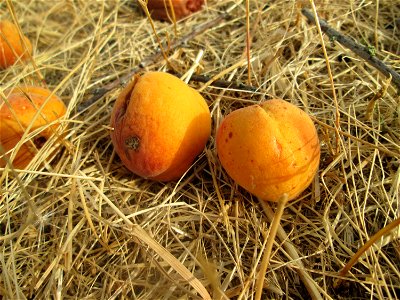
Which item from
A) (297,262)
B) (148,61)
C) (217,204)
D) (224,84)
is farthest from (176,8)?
(297,262)

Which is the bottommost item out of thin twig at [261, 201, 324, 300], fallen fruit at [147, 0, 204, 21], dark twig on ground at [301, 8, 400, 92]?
thin twig at [261, 201, 324, 300]

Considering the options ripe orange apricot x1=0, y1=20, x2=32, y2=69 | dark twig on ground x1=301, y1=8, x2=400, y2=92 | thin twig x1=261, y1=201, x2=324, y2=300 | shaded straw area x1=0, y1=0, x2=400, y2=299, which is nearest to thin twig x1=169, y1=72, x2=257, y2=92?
shaded straw area x1=0, y1=0, x2=400, y2=299

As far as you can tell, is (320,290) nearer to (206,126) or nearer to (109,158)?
(206,126)

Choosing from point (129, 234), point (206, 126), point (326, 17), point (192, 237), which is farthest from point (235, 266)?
point (326, 17)

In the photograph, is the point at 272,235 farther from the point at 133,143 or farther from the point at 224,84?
the point at 224,84

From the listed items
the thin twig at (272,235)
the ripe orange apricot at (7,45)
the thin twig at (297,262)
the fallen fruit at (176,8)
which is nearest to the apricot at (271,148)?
the thin twig at (297,262)

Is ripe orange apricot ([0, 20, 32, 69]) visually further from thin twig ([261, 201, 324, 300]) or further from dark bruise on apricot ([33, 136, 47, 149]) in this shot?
thin twig ([261, 201, 324, 300])
